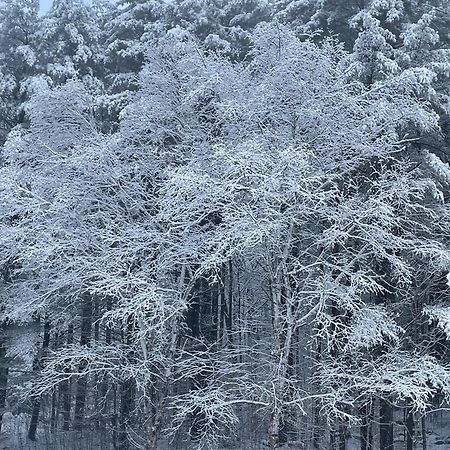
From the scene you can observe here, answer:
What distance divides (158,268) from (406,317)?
5734 mm

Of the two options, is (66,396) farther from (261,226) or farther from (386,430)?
(261,226)

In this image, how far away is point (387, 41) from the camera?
16.1m

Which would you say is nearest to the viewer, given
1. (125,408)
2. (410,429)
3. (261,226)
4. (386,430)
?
(261,226)

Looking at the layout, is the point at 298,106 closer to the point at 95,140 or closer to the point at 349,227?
the point at 349,227

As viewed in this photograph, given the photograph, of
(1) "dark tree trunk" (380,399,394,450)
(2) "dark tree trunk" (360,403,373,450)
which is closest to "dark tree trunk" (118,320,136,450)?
(2) "dark tree trunk" (360,403,373,450)

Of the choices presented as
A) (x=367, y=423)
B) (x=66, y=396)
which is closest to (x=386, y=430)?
(x=367, y=423)

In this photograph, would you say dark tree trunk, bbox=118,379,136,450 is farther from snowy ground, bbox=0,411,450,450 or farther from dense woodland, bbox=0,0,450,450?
snowy ground, bbox=0,411,450,450

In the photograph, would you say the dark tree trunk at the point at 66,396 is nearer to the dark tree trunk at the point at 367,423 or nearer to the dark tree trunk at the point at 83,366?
the dark tree trunk at the point at 83,366

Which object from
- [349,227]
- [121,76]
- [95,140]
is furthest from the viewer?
[121,76]

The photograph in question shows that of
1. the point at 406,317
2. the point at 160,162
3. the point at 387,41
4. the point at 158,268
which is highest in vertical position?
the point at 387,41

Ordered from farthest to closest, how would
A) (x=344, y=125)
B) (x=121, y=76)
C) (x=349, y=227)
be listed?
(x=121, y=76), (x=344, y=125), (x=349, y=227)

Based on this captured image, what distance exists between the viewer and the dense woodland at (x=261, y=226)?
13.0 meters

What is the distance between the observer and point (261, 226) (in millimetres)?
12508

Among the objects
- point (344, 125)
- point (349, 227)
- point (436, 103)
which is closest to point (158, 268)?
point (349, 227)
